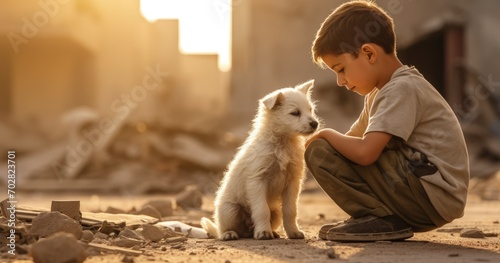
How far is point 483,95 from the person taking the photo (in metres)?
18.5

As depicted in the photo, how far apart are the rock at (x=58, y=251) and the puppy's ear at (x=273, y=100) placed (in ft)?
7.00

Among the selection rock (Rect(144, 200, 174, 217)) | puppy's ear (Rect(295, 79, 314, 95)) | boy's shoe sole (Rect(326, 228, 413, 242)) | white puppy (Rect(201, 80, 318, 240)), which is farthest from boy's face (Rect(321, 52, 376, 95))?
rock (Rect(144, 200, 174, 217))

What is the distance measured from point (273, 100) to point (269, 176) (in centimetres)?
58

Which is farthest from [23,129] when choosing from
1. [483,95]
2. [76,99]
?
[483,95]

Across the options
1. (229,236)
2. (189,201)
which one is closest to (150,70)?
(189,201)

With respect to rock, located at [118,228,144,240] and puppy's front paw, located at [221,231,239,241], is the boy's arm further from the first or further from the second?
rock, located at [118,228,144,240]

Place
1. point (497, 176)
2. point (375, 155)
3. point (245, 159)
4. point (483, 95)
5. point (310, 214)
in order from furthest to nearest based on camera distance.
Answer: point (483, 95) → point (497, 176) → point (310, 214) → point (245, 159) → point (375, 155)

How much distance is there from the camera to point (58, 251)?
11.9ft

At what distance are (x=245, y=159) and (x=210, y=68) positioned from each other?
48.2 meters

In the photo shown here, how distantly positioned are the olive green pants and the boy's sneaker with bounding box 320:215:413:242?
4 cm

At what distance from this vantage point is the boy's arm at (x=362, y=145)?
4453 millimetres

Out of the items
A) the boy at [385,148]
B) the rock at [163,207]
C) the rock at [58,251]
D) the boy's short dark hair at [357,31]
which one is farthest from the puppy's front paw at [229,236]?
the rock at [163,207]

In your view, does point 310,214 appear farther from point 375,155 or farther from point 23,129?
point 23,129

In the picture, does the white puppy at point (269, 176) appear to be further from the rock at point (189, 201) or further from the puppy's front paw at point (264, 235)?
the rock at point (189, 201)
